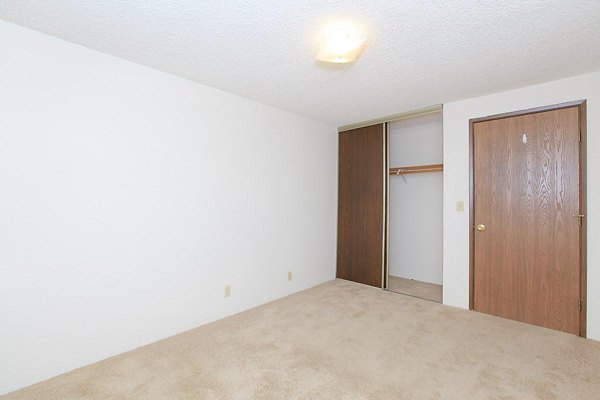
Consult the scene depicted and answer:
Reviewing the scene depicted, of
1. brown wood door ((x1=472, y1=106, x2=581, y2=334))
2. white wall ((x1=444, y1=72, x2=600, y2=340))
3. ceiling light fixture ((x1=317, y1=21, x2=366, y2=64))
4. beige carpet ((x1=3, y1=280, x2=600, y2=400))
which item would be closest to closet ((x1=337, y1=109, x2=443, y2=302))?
white wall ((x1=444, y1=72, x2=600, y2=340))

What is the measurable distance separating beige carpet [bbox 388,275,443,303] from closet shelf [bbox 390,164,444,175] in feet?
4.96

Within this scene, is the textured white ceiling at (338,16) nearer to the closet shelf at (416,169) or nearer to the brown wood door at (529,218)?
the brown wood door at (529,218)

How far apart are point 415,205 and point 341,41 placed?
2.93 m

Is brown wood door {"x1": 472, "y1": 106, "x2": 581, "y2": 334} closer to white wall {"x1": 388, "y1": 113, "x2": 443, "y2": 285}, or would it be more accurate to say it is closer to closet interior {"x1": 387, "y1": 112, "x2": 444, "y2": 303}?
closet interior {"x1": 387, "y1": 112, "x2": 444, "y2": 303}

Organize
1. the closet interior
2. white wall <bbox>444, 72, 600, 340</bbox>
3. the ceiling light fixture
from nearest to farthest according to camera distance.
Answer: the ceiling light fixture
white wall <bbox>444, 72, 600, 340</bbox>
the closet interior

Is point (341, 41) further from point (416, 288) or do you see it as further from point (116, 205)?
point (416, 288)

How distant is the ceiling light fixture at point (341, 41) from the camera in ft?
5.76

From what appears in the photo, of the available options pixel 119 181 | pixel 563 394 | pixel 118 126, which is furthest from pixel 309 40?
pixel 563 394

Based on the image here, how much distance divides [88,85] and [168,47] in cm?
61

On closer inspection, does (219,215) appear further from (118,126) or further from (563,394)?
(563,394)

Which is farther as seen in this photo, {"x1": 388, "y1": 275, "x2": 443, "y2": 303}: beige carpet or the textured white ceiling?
{"x1": 388, "y1": 275, "x2": 443, "y2": 303}: beige carpet

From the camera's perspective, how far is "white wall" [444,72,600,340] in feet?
8.02

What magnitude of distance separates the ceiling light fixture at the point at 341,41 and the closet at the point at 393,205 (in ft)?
6.07

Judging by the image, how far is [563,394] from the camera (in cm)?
177
